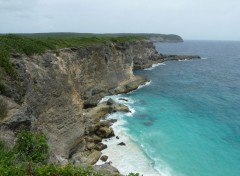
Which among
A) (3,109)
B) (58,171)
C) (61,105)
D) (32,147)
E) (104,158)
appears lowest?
(104,158)

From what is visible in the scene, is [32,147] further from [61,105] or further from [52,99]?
[61,105]

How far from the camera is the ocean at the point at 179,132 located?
35844 mm

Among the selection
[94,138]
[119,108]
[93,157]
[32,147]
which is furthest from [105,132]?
[32,147]

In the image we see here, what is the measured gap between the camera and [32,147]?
22.2 m

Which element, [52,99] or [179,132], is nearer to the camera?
[52,99]

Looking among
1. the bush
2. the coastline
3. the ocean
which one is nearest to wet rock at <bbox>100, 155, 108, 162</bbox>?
the coastline

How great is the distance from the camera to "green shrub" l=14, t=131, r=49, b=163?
2150 centimetres

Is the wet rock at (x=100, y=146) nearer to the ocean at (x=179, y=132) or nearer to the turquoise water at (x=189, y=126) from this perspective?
the ocean at (x=179, y=132)

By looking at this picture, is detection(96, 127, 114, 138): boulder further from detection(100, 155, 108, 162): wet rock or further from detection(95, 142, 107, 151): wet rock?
detection(100, 155, 108, 162): wet rock

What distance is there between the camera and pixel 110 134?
4309cm

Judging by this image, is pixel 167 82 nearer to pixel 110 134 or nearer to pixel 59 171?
pixel 110 134

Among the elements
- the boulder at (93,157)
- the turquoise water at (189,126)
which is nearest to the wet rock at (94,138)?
the boulder at (93,157)

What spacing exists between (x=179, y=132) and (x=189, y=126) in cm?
336

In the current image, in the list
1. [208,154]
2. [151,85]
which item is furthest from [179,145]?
[151,85]
